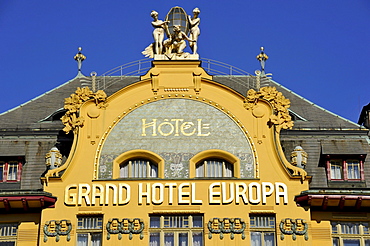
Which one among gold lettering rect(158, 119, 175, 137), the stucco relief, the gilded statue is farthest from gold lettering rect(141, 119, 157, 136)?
the gilded statue

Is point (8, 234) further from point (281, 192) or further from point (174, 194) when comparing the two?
point (281, 192)

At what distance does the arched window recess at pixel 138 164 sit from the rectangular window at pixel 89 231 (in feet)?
6.89

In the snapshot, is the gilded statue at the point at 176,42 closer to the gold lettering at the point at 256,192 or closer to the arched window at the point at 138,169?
the arched window at the point at 138,169

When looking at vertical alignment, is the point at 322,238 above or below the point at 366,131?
below

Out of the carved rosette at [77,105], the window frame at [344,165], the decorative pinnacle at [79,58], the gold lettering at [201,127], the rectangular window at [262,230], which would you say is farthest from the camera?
the decorative pinnacle at [79,58]

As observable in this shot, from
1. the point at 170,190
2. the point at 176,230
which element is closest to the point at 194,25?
the point at 170,190

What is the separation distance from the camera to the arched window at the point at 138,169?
39625mm

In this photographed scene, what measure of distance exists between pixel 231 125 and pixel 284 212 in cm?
437

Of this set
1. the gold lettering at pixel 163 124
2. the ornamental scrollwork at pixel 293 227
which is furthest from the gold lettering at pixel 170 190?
the ornamental scrollwork at pixel 293 227

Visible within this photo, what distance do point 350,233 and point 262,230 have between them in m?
3.51

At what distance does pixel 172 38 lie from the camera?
140 ft

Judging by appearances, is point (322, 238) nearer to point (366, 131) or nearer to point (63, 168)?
point (366, 131)

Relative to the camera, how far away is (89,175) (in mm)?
39281

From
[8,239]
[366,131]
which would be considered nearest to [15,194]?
[8,239]
